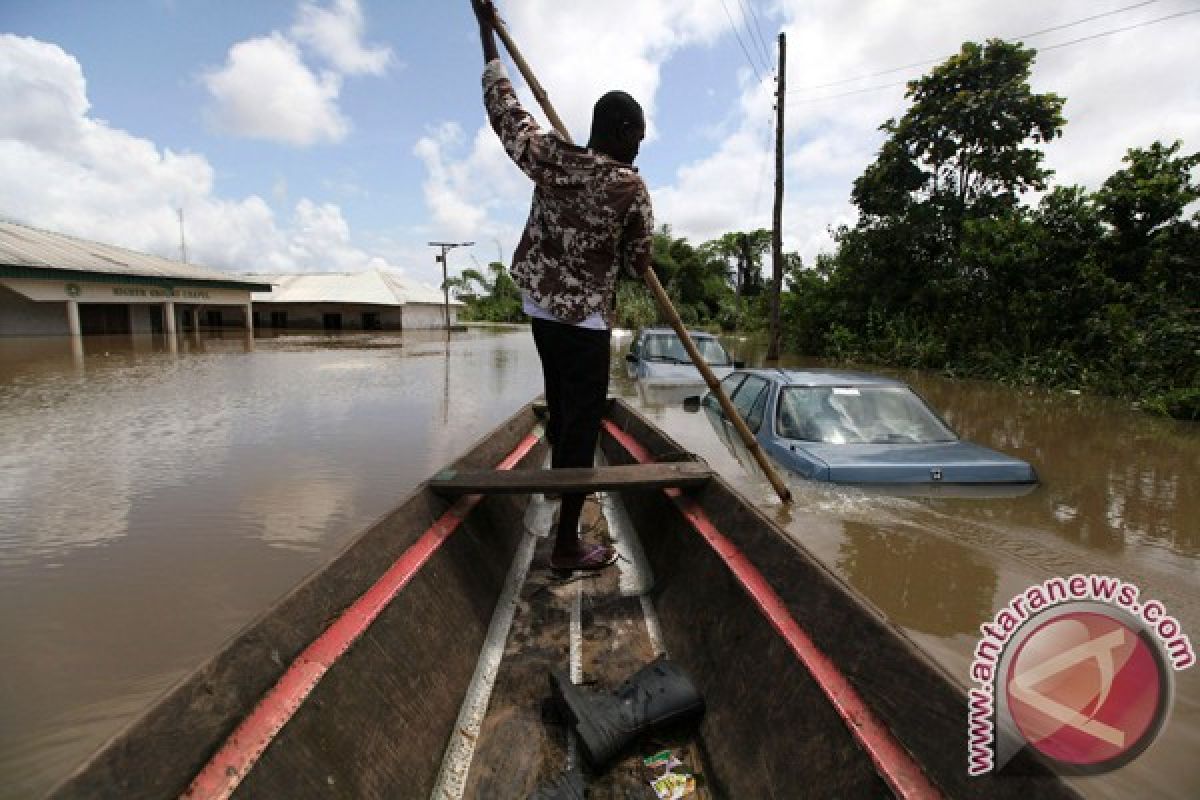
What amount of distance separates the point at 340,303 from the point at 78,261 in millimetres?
16782

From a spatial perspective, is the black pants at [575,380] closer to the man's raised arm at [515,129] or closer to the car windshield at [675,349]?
the man's raised arm at [515,129]

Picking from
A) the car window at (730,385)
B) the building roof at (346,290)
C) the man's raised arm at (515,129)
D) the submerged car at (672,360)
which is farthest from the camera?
the building roof at (346,290)

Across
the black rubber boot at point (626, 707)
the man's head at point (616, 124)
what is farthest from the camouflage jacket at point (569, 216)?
the black rubber boot at point (626, 707)

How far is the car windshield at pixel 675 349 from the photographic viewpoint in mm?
10461

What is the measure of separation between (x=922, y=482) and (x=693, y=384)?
572 centimetres

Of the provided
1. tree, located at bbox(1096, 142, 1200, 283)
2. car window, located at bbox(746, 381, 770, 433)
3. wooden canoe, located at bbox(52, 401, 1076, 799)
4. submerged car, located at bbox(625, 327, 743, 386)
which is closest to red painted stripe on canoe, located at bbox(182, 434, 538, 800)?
wooden canoe, located at bbox(52, 401, 1076, 799)

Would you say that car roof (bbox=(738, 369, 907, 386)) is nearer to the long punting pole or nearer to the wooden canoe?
the long punting pole

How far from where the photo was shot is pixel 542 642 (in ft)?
8.74

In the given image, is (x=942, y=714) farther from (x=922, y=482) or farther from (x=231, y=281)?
(x=231, y=281)

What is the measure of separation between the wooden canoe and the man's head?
1485 mm

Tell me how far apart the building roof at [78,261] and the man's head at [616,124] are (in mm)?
26282

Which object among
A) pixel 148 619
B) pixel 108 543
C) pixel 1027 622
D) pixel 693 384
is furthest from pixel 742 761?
pixel 693 384

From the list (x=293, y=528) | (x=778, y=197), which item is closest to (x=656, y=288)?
(x=293, y=528)

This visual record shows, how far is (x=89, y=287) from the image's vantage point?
78.3 feet
